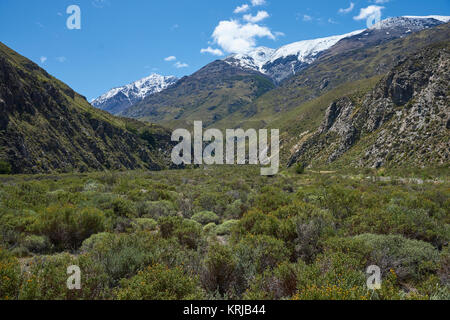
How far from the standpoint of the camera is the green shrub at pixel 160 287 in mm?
4199

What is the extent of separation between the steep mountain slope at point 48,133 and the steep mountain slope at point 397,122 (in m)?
53.3

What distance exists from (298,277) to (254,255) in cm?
146

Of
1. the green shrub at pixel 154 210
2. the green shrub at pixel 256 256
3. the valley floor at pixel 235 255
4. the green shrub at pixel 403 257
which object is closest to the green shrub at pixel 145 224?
the valley floor at pixel 235 255

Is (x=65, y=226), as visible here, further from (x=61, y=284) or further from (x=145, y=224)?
(x=61, y=284)

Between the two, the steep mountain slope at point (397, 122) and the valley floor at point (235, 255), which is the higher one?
the steep mountain slope at point (397, 122)

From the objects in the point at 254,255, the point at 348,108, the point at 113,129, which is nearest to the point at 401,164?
the point at 348,108

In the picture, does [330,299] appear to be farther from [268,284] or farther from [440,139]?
[440,139]

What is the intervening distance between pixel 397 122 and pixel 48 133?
71.8 m

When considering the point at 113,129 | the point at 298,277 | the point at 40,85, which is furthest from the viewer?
the point at 113,129

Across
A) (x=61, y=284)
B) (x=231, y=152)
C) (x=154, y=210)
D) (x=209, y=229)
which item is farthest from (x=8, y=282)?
(x=231, y=152)

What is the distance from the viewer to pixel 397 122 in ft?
162

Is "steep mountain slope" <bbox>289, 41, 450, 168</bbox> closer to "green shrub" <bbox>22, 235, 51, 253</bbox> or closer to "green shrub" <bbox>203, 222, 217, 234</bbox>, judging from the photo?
"green shrub" <bbox>203, 222, 217, 234</bbox>

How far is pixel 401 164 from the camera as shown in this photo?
4044 centimetres

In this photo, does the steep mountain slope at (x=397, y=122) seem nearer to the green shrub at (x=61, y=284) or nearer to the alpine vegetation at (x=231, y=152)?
the alpine vegetation at (x=231, y=152)
